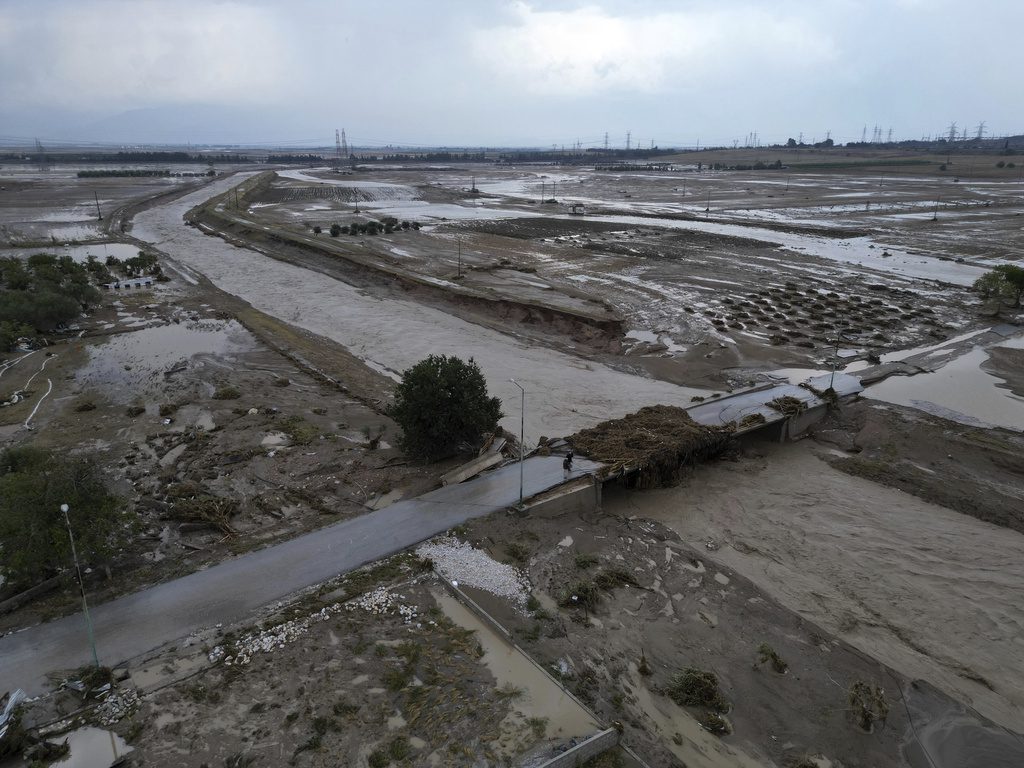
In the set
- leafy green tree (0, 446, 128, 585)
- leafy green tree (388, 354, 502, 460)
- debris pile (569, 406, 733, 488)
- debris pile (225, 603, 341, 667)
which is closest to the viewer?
debris pile (225, 603, 341, 667)

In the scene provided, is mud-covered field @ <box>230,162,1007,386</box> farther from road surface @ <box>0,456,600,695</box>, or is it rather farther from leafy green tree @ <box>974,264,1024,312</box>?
road surface @ <box>0,456,600,695</box>

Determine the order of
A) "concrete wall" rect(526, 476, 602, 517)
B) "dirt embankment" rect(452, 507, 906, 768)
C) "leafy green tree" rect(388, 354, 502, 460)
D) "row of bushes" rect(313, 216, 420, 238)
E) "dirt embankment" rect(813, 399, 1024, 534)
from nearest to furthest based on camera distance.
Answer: "dirt embankment" rect(452, 507, 906, 768) < "concrete wall" rect(526, 476, 602, 517) < "dirt embankment" rect(813, 399, 1024, 534) < "leafy green tree" rect(388, 354, 502, 460) < "row of bushes" rect(313, 216, 420, 238)

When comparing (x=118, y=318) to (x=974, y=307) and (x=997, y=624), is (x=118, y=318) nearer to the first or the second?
(x=997, y=624)

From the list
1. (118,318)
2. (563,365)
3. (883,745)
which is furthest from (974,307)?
(118,318)

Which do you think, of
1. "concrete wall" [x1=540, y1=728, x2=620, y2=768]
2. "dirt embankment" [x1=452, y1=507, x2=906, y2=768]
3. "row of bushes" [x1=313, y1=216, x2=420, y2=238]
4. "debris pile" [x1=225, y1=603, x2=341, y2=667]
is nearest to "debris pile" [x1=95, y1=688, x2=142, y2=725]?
"debris pile" [x1=225, y1=603, x2=341, y2=667]

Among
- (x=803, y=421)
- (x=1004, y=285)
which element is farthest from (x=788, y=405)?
(x=1004, y=285)

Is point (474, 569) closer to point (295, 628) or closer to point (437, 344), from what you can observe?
point (295, 628)
